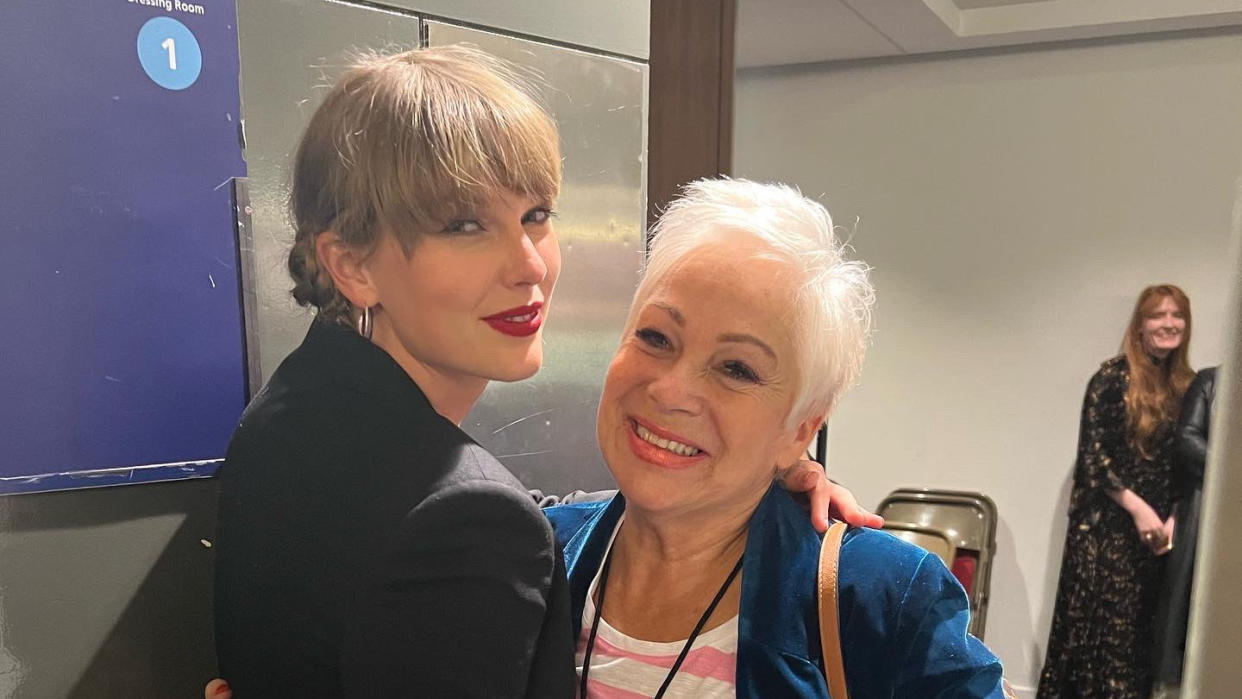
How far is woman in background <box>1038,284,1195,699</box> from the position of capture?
2289mm

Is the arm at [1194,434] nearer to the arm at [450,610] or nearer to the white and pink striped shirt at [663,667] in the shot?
the white and pink striped shirt at [663,667]

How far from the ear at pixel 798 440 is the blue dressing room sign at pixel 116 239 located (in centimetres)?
56

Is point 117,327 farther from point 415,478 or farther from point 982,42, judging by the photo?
point 982,42

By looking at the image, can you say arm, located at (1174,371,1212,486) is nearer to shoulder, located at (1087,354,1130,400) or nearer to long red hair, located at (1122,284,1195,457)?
long red hair, located at (1122,284,1195,457)

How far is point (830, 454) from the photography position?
127 inches

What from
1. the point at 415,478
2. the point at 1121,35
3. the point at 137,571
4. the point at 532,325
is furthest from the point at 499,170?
the point at 1121,35

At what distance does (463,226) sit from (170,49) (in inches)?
12.4

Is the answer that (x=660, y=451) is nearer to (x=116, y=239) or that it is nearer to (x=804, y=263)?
(x=804, y=263)

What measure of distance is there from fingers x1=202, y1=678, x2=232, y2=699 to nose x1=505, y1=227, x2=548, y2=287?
481 millimetres

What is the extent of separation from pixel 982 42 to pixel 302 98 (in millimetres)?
2785

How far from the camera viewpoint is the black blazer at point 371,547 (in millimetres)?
722

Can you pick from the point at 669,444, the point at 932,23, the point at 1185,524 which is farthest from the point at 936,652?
the point at 932,23

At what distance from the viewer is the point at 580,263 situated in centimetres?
100

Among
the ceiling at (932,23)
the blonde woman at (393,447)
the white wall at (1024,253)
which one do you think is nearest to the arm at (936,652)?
the blonde woman at (393,447)
